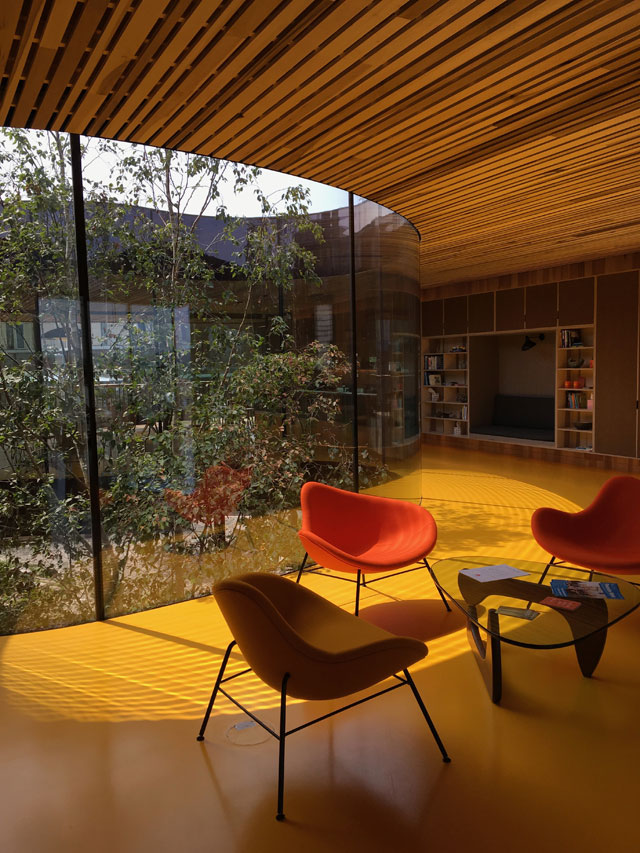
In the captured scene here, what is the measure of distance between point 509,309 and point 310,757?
8570 mm

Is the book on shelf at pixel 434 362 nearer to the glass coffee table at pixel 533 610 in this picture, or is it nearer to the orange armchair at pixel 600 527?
the orange armchair at pixel 600 527

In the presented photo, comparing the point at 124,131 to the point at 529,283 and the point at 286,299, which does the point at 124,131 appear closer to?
the point at 286,299

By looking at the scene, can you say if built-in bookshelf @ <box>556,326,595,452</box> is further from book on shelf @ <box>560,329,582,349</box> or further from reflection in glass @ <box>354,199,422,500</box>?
reflection in glass @ <box>354,199,422,500</box>

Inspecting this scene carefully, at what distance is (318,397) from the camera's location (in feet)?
16.4

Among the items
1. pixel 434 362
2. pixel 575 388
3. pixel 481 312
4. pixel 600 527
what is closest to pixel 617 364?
pixel 575 388

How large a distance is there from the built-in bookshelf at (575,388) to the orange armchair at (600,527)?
15.9 feet

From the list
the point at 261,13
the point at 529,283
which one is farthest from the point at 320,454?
the point at 529,283

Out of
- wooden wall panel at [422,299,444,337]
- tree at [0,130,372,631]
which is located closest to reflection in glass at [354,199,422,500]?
tree at [0,130,372,631]

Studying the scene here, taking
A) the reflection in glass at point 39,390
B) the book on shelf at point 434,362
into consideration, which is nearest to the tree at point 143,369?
the reflection in glass at point 39,390

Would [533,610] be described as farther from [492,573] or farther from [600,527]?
[600,527]

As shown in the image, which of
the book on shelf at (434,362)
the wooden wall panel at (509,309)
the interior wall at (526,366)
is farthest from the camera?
the book on shelf at (434,362)

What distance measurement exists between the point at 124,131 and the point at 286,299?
5.39 ft

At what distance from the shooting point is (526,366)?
1066 centimetres

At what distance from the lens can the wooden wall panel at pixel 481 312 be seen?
33.9 ft
